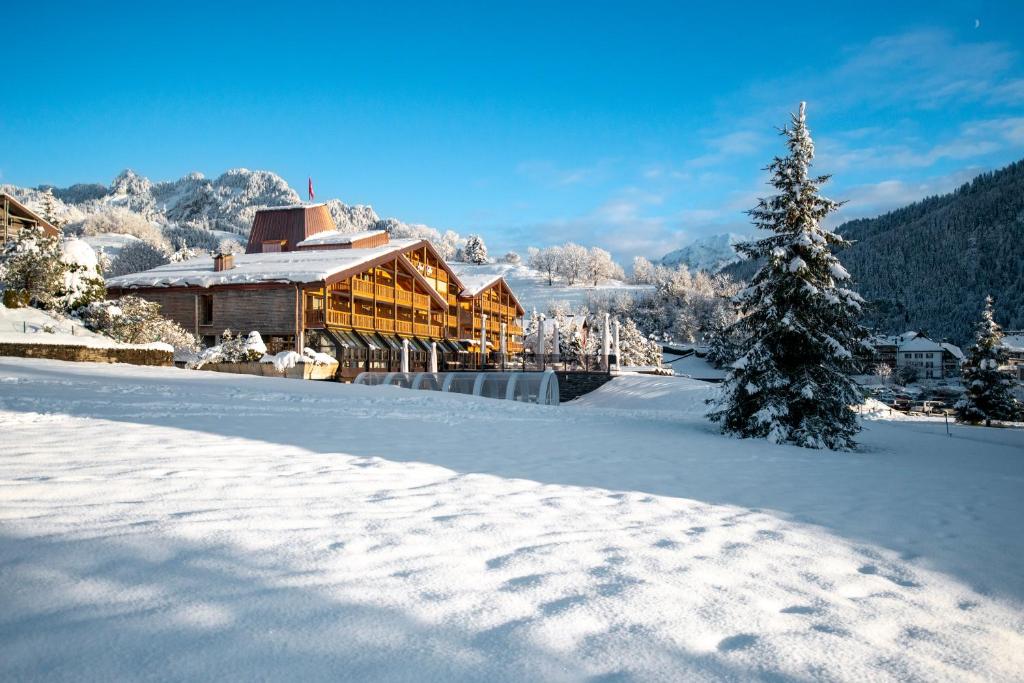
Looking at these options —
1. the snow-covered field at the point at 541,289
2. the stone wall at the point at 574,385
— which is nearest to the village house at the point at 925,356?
the snow-covered field at the point at 541,289

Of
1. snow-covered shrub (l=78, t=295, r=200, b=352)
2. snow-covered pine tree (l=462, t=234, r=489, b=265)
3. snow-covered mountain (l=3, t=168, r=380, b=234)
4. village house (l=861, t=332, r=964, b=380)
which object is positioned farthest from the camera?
snow-covered mountain (l=3, t=168, r=380, b=234)

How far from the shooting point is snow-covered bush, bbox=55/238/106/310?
22109mm

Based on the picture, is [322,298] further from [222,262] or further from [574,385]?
[574,385]

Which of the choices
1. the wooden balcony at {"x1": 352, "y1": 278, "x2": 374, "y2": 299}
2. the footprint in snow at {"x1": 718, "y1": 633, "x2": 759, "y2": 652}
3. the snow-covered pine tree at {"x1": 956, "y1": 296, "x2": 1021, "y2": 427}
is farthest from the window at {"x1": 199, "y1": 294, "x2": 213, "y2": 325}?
the snow-covered pine tree at {"x1": 956, "y1": 296, "x2": 1021, "y2": 427}

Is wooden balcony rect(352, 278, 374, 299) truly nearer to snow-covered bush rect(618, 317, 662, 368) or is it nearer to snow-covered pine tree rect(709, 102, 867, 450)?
snow-covered bush rect(618, 317, 662, 368)

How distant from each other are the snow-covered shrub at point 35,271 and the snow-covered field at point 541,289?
215 feet

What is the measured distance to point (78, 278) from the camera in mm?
22594

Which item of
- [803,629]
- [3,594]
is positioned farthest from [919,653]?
[3,594]

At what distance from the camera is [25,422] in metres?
8.26

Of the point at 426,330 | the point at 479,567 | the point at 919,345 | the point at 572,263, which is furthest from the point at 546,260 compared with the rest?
the point at 479,567

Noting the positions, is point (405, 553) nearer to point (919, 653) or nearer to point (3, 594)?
point (3, 594)

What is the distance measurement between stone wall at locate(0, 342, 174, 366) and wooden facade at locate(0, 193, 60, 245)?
24.5 meters

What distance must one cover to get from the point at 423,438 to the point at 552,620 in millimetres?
6749

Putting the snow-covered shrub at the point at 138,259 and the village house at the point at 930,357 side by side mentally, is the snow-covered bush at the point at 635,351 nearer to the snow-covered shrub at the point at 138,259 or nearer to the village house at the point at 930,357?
the snow-covered shrub at the point at 138,259
